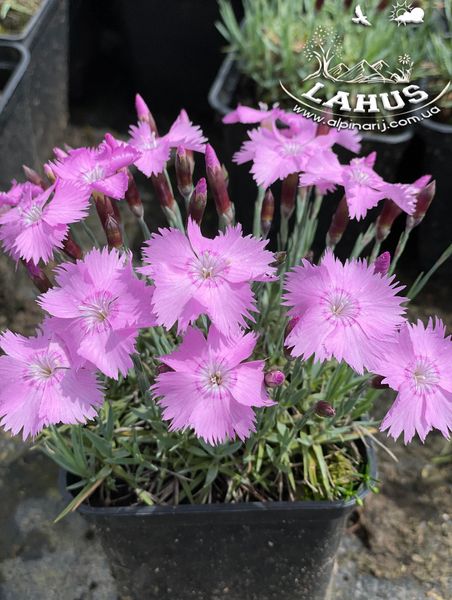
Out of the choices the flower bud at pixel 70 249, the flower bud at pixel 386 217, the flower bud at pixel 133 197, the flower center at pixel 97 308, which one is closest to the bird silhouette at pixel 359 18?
the flower bud at pixel 386 217

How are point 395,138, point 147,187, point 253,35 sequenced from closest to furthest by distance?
point 395,138
point 253,35
point 147,187

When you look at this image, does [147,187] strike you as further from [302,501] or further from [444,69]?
[302,501]

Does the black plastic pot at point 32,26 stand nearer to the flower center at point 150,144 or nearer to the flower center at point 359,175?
the flower center at point 150,144

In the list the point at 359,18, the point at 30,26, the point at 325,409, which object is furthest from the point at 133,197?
the point at 30,26

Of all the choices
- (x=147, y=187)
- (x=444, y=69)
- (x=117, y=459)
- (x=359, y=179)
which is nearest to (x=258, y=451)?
(x=117, y=459)

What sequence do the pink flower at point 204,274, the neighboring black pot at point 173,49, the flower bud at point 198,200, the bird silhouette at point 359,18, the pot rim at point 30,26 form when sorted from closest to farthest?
1. the pink flower at point 204,274
2. the flower bud at point 198,200
3. the bird silhouette at point 359,18
4. the pot rim at point 30,26
5. the neighboring black pot at point 173,49

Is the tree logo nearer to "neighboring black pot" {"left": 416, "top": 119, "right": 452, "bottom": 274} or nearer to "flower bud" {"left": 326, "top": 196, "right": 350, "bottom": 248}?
"neighboring black pot" {"left": 416, "top": 119, "right": 452, "bottom": 274}
